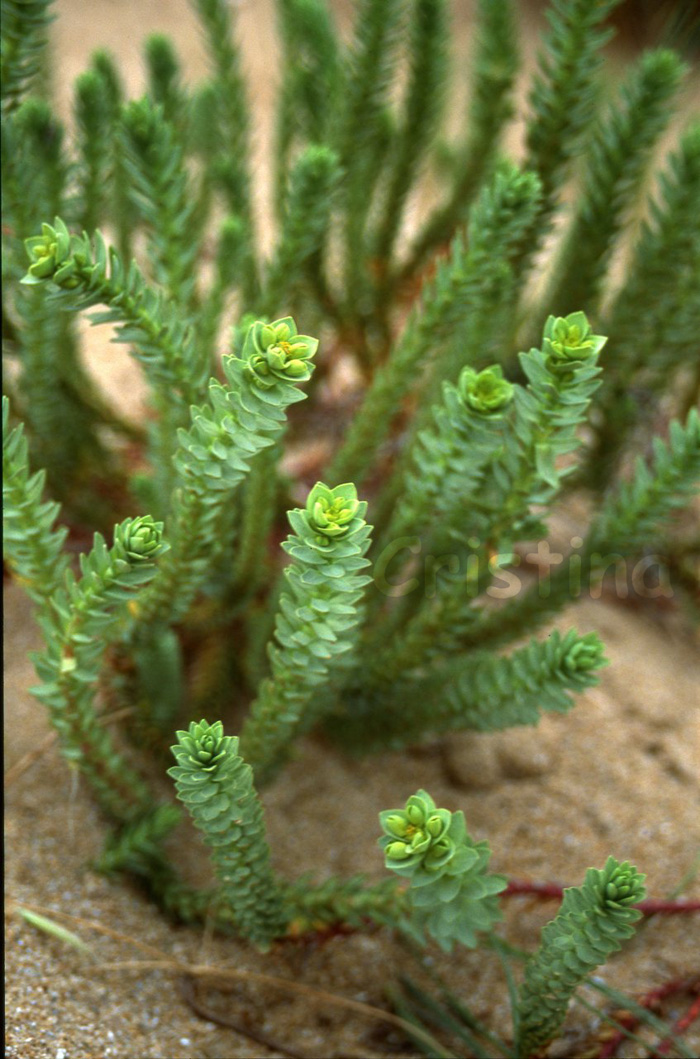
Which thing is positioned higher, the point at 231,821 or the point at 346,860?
the point at 231,821

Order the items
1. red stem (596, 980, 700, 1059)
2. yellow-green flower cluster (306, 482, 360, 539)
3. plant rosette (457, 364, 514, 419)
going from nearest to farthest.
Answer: yellow-green flower cluster (306, 482, 360, 539), plant rosette (457, 364, 514, 419), red stem (596, 980, 700, 1059)

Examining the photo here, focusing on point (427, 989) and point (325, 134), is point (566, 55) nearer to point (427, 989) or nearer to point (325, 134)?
point (325, 134)

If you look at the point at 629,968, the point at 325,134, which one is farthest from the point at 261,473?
the point at 629,968

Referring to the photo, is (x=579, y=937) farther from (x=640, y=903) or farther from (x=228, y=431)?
(x=228, y=431)

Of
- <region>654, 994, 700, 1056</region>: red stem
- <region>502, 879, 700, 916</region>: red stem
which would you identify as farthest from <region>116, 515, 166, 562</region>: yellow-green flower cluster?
<region>654, 994, 700, 1056</region>: red stem

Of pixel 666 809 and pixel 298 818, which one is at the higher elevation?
pixel 666 809

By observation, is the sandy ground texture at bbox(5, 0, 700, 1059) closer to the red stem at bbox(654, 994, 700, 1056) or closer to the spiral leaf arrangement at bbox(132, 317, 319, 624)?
the red stem at bbox(654, 994, 700, 1056)

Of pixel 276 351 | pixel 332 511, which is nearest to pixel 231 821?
pixel 332 511
